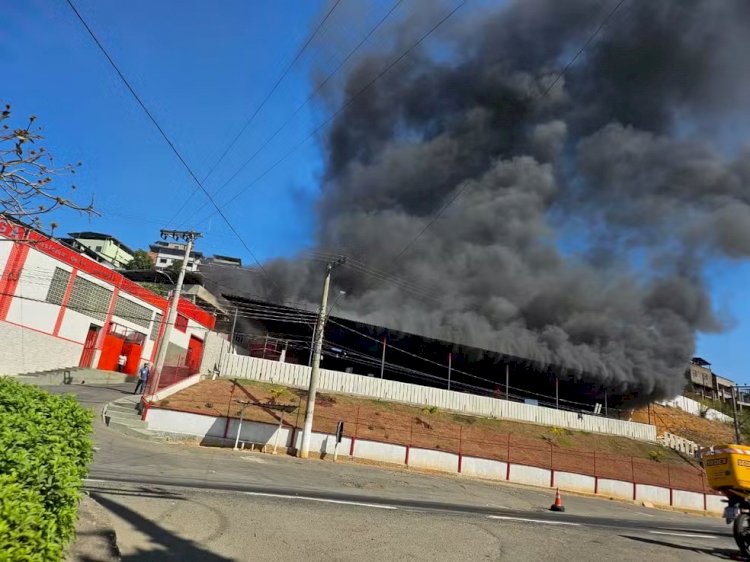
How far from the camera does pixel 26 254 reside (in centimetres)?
2647

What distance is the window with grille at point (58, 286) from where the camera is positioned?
93.9 feet

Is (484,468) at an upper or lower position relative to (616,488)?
upper

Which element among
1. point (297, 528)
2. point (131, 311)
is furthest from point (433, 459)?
point (131, 311)

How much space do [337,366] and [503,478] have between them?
2876 cm

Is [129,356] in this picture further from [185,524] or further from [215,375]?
[185,524]

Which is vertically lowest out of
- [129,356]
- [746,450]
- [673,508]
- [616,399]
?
[673,508]

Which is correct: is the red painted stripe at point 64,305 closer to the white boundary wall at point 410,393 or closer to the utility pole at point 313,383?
the white boundary wall at point 410,393

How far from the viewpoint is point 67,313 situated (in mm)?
30109

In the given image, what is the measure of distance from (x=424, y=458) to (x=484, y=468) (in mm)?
3162

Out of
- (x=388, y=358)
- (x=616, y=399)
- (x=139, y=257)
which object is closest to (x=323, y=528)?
(x=388, y=358)

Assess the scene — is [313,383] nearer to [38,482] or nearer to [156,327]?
[38,482]

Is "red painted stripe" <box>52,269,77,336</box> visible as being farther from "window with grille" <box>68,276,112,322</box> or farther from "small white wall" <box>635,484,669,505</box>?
"small white wall" <box>635,484,669,505</box>

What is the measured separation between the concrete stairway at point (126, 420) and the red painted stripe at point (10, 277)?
8899 mm

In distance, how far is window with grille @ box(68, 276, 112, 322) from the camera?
30.8m
